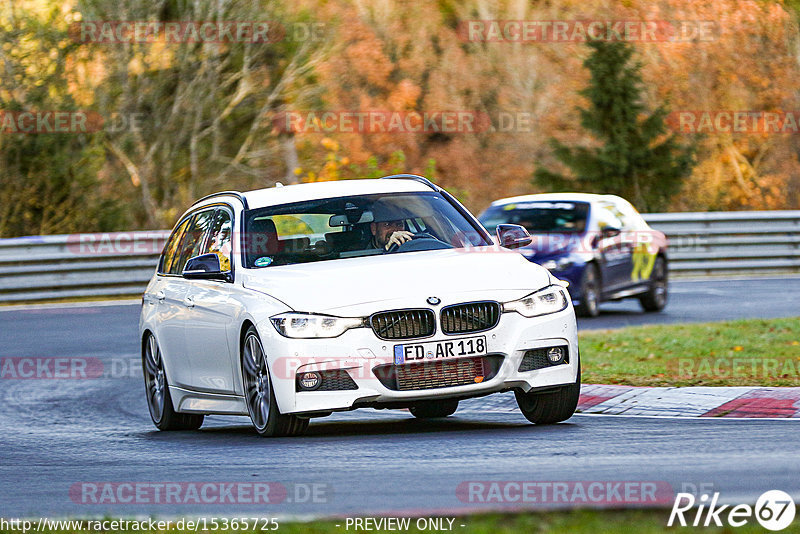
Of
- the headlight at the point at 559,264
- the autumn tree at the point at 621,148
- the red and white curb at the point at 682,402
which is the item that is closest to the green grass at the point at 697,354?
the red and white curb at the point at 682,402

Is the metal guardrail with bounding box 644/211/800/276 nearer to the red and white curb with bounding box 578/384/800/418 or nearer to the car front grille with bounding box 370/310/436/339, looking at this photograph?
the red and white curb with bounding box 578/384/800/418

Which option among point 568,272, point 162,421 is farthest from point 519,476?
point 568,272

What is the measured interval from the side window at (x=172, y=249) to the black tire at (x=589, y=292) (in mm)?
8858

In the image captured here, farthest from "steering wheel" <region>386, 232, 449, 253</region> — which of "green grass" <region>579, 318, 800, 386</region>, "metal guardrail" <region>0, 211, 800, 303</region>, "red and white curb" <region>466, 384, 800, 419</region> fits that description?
"metal guardrail" <region>0, 211, 800, 303</region>

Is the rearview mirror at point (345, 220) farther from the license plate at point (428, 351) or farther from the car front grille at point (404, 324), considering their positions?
the license plate at point (428, 351)

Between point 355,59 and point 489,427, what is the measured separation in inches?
1504

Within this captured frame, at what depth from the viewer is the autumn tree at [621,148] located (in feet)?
123

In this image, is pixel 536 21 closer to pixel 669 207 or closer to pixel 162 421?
pixel 669 207

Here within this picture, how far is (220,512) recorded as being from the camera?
21.6ft

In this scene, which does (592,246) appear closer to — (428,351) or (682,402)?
(682,402)

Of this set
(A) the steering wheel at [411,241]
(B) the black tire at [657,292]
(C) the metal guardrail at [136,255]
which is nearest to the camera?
(A) the steering wheel at [411,241]

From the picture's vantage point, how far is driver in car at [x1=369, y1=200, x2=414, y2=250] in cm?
1020

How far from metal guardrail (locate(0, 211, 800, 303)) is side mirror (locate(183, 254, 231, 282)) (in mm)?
14712

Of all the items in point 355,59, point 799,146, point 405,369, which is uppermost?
point 405,369
